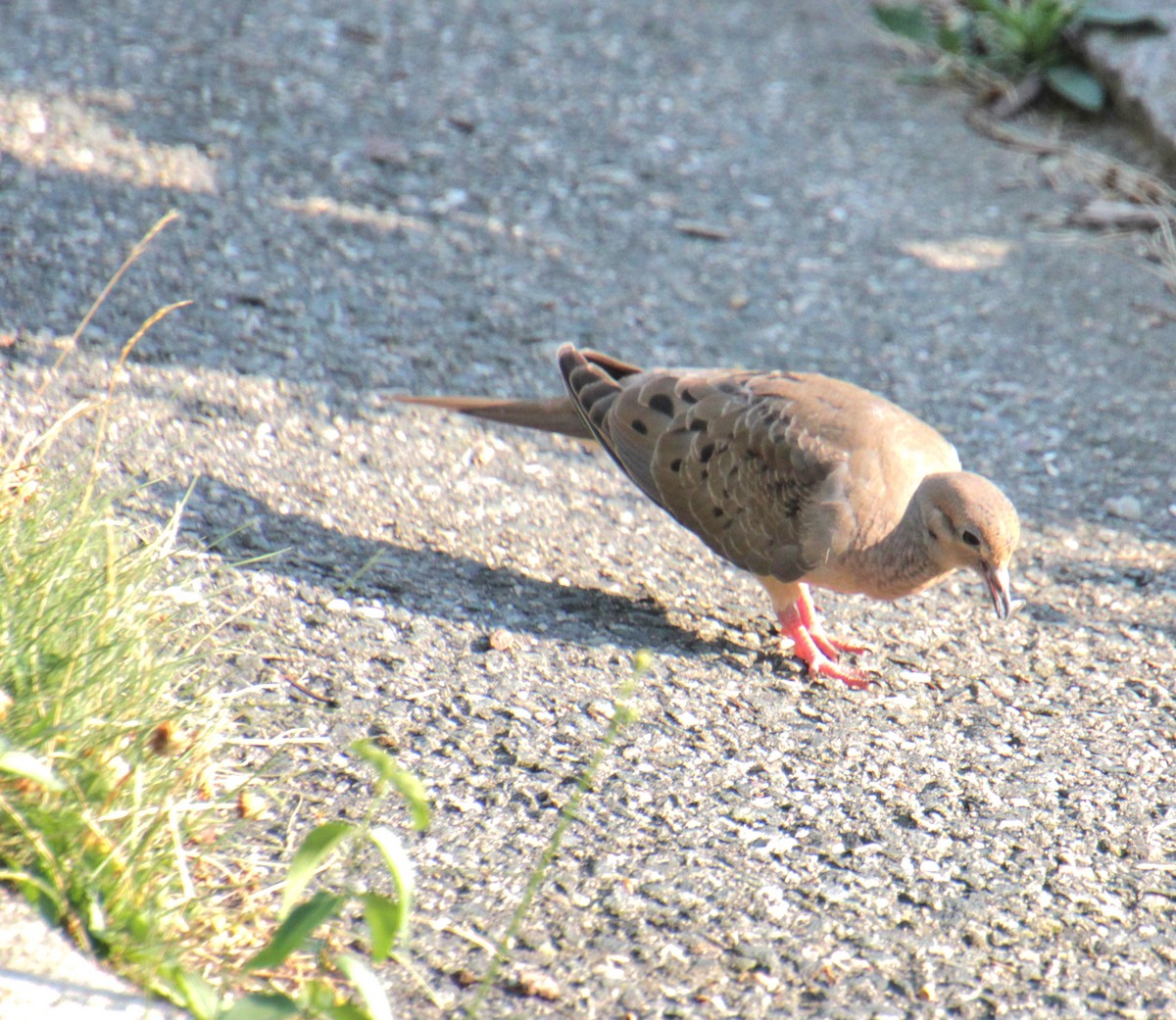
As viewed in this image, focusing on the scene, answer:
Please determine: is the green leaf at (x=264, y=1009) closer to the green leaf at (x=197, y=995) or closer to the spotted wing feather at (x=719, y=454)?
the green leaf at (x=197, y=995)

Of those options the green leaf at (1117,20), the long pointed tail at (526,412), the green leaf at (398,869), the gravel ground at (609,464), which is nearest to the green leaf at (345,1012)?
the green leaf at (398,869)

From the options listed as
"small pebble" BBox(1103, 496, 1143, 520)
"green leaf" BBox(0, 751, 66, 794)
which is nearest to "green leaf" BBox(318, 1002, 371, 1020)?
"green leaf" BBox(0, 751, 66, 794)

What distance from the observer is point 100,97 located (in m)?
6.11

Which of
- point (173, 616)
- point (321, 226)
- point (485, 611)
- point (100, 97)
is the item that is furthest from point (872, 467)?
point (100, 97)

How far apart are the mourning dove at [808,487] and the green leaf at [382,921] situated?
198 centimetres

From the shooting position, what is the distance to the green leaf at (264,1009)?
79.1 inches

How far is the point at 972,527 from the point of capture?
3.57 meters

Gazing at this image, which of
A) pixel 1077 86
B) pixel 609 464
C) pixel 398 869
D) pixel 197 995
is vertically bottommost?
pixel 609 464

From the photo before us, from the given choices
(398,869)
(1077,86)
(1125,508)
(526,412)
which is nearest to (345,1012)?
(398,869)

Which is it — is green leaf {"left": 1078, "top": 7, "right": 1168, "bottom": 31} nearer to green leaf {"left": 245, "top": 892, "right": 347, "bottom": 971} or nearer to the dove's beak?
the dove's beak

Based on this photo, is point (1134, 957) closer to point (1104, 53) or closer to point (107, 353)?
point (107, 353)

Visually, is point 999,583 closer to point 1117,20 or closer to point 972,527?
point 972,527

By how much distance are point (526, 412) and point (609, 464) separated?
61cm

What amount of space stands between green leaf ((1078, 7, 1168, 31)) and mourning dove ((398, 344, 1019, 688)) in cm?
426
